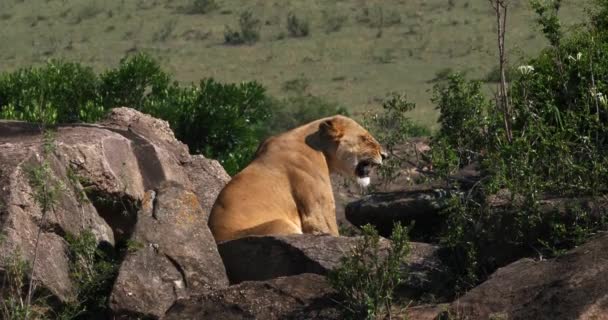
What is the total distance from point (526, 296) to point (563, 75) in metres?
2.26

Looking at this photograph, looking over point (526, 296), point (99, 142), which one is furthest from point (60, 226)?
point (526, 296)

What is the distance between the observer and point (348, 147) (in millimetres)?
10742

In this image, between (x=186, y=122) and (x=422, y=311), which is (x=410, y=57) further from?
(x=422, y=311)

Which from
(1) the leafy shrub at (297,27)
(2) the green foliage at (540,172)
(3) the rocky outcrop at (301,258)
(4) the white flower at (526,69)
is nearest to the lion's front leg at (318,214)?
(2) the green foliage at (540,172)

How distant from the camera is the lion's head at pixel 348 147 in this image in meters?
10.7

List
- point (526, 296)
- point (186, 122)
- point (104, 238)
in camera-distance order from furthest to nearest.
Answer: point (186, 122), point (104, 238), point (526, 296)

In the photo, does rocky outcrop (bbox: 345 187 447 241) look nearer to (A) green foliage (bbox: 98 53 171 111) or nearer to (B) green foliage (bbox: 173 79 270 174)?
(B) green foliage (bbox: 173 79 270 174)

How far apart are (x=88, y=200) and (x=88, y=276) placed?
74 centimetres

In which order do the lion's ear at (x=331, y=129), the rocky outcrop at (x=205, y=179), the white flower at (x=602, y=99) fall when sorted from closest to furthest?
the white flower at (x=602, y=99) < the lion's ear at (x=331, y=129) < the rocky outcrop at (x=205, y=179)

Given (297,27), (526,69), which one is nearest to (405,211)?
(526,69)

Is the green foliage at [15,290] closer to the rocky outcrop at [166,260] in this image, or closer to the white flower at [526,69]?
the rocky outcrop at [166,260]

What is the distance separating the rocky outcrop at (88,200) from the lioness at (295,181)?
0.49 metres

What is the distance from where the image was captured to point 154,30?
46469 millimetres

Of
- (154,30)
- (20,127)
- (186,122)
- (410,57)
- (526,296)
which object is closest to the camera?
(526,296)
